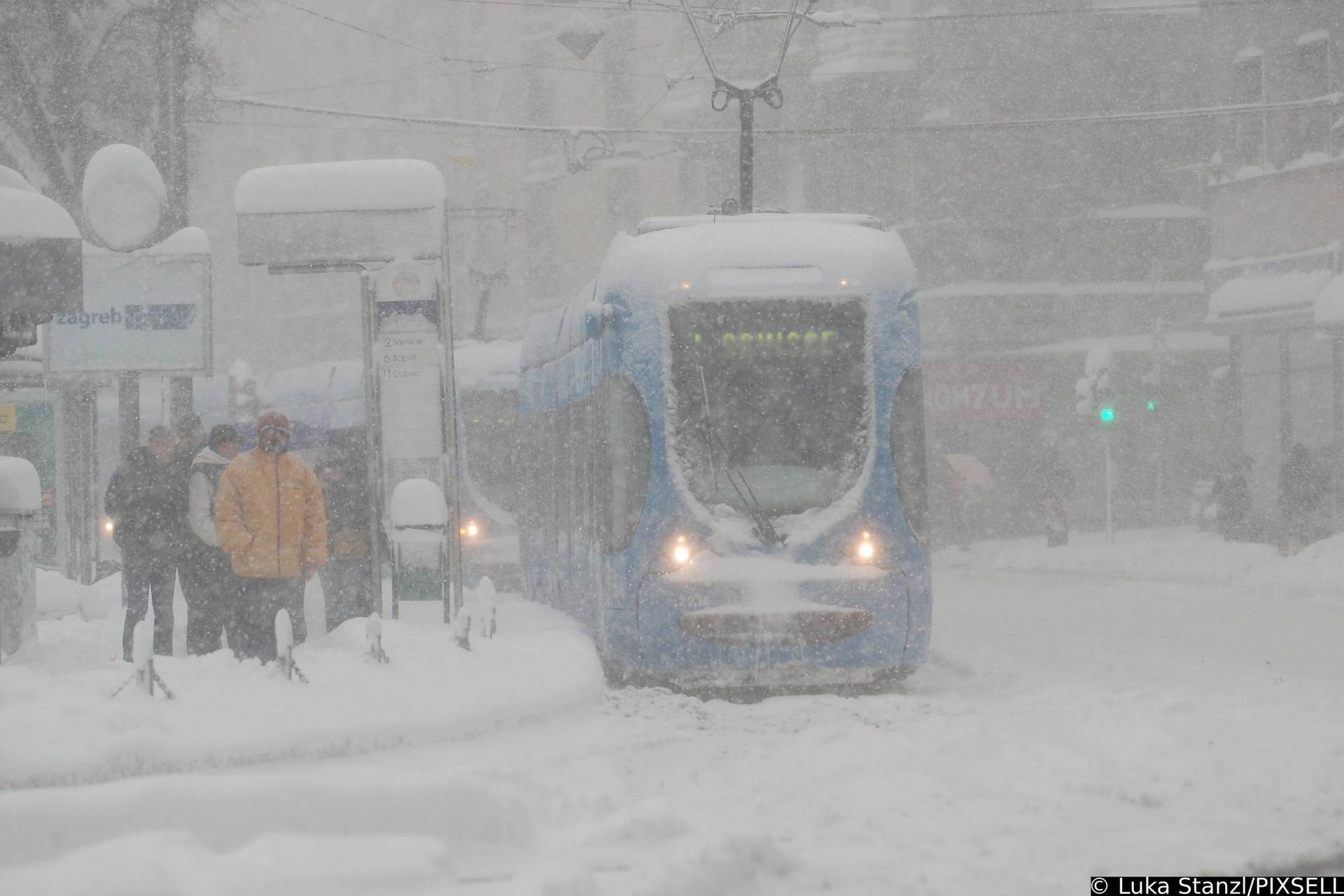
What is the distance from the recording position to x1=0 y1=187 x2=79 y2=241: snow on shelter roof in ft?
33.2

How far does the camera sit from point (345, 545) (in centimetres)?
1471

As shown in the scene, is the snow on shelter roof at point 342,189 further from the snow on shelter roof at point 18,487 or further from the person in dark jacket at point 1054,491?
the person in dark jacket at point 1054,491

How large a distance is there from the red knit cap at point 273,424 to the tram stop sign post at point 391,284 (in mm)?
2281

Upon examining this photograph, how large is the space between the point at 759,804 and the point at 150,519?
642 centimetres

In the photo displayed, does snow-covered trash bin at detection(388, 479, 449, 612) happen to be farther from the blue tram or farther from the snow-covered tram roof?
the snow-covered tram roof

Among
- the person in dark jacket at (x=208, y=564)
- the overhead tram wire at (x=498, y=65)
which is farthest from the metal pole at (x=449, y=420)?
the overhead tram wire at (x=498, y=65)

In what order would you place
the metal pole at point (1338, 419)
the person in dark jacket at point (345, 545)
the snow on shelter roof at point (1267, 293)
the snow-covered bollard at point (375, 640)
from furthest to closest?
the snow on shelter roof at point (1267, 293), the metal pole at point (1338, 419), the person in dark jacket at point (345, 545), the snow-covered bollard at point (375, 640)

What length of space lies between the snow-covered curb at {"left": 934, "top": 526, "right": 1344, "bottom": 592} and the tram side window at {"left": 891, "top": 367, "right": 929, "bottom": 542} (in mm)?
12273

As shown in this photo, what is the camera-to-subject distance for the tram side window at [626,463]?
40.4 feet

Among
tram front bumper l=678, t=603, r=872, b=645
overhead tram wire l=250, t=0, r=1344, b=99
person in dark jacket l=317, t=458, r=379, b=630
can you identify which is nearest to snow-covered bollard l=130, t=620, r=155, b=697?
tram front bumper l=678, t=603, r=872, b=645

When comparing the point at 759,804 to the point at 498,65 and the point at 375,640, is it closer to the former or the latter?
the point at 375,640

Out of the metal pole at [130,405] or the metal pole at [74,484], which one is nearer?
the metal pole at [130,405]

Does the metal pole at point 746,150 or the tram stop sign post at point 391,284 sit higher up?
the metal pole at point 746,150

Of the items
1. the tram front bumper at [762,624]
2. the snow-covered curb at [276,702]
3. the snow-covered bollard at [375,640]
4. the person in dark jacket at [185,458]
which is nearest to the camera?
the snow-covered curb at [276,702]
